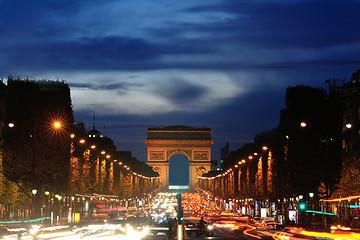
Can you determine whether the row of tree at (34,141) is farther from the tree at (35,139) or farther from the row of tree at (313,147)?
the row of tree at (313,147)

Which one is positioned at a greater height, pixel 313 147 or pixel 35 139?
pixel 35 139

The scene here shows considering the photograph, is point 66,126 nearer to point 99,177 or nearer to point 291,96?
point 291,96

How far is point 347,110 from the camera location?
10106cm

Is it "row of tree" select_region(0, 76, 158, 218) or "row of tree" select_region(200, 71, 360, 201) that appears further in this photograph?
"row of tree" select_region(200, 71, 360, 201)

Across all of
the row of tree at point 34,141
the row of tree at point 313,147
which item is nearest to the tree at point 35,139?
the row of tree at point 34,141

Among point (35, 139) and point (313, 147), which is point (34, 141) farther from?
point (313, 147)

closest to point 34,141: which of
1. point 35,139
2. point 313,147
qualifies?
point 35,139

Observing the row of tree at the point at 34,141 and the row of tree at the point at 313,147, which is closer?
the row of tree at the point at 34,141

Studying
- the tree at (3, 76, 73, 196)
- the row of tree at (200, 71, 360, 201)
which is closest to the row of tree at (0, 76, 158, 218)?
the tree at (3, 76, 73, 196)

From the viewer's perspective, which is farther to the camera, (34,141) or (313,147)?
(313,147)

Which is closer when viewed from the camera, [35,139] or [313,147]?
[35,139]

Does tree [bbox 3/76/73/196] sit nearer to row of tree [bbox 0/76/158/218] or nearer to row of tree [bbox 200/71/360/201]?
row of tree [bbox 0/76/158/218]

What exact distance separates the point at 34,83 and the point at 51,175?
A: 35.9ft

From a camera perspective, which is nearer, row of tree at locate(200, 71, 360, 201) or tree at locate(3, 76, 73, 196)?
tree at locate(3, 76, 73, 196)
